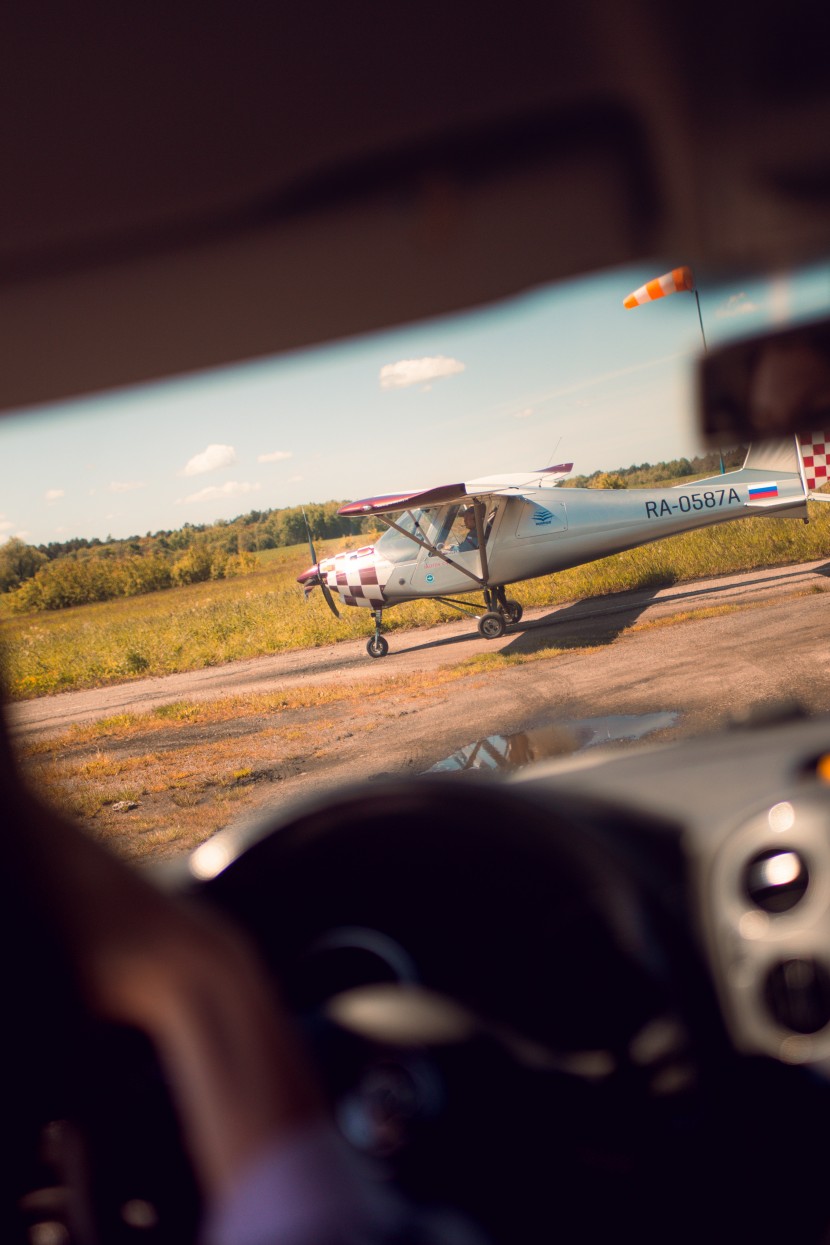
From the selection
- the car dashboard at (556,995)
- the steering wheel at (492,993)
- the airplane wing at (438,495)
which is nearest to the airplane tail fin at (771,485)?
the airplane wing at (438,495)

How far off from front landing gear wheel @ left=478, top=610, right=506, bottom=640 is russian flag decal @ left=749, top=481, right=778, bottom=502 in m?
3.34

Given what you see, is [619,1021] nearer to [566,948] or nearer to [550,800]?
[566,948]

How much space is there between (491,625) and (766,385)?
901cm

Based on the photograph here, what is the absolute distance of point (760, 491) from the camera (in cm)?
1054

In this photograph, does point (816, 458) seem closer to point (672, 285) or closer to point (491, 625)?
point (491, 625)

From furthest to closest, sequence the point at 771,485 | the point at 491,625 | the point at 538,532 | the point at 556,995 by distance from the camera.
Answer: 1. the point at 538,532
2. the point at 771,485
3. the point at 491,625
4. the point at 556,995

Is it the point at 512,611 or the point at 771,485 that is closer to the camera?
the point at 771,485

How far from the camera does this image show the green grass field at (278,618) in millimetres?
12039

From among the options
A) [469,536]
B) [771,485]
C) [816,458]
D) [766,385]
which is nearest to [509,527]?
[469,536]

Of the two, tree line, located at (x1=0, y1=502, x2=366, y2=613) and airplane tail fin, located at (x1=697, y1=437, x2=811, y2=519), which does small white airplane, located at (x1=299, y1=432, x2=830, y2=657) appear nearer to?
airplane tail fin, located at (x1=697, y1=437, x2=811, y2=519)

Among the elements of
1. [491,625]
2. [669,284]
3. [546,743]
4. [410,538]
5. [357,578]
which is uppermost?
[669,284]

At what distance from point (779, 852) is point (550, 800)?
30 centimetres

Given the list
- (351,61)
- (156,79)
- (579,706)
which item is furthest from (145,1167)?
(579,706)

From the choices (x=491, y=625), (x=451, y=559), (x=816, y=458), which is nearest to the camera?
(x=816, y=458)
